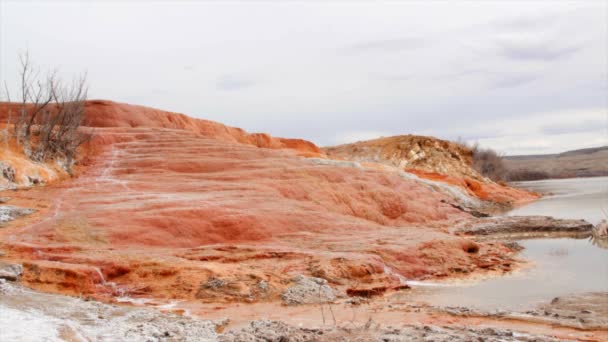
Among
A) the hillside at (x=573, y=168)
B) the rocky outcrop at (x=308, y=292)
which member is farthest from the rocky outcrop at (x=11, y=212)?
the hillside at (x=573, y=168)

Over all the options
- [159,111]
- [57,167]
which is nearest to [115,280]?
[57,167]

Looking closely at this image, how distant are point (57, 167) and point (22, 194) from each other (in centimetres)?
654

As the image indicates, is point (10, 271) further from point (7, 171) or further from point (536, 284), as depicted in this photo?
point (7, 171)

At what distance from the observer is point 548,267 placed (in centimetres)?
1544

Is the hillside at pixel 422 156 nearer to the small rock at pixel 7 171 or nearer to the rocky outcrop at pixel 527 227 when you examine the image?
the rocky outcrop at pixel 527 227

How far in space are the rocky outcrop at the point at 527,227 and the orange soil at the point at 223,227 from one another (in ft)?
5.13

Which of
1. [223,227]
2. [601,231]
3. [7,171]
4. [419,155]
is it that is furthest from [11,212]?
[419,155]

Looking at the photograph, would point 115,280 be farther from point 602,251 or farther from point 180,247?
point 602,251

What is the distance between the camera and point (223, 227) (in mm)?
17281

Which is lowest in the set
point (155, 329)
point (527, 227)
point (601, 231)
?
point (155, 329)

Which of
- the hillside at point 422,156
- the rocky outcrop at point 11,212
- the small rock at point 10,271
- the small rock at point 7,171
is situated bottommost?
the small rock at point 10,271

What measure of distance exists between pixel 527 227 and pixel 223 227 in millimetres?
13058

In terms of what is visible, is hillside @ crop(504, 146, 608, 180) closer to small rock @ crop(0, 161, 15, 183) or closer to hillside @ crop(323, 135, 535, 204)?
hillside @ crop(323, 135, 535, 204)

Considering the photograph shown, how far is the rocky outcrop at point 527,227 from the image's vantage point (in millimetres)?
22141
